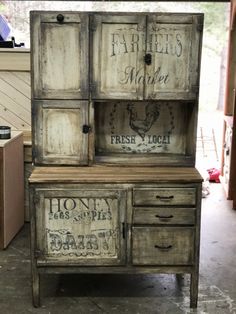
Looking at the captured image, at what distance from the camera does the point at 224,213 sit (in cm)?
507

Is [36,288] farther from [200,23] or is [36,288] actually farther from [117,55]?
[200,23]

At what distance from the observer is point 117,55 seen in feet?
10.0

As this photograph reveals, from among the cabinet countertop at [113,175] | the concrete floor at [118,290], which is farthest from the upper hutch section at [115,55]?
the concrete floor at [118,290]

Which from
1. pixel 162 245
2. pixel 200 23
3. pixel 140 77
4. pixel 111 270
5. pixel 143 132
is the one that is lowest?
pixel 111 270

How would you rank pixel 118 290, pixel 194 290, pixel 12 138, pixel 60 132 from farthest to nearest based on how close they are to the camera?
pixel 12 138, pixel 118 290, pixel 60 132, pixel 194 290

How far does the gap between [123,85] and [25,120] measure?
6.08ft

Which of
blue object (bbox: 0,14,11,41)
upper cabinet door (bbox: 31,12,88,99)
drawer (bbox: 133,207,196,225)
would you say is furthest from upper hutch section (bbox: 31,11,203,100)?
blue object (bbox: 0,14,11,41)

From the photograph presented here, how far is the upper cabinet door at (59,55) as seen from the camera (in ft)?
9.85

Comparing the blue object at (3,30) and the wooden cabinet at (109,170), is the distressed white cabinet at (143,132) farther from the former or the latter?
the blue object at (3,30)

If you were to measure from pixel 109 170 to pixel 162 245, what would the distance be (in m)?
0.58

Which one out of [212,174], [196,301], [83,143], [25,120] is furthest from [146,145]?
[212,174]

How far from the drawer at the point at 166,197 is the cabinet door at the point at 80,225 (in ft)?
0.36

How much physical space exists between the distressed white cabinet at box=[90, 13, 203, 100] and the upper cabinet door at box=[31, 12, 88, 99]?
75 mm

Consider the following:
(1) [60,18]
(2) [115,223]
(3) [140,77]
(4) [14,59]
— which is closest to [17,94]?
(4) [14,59]
